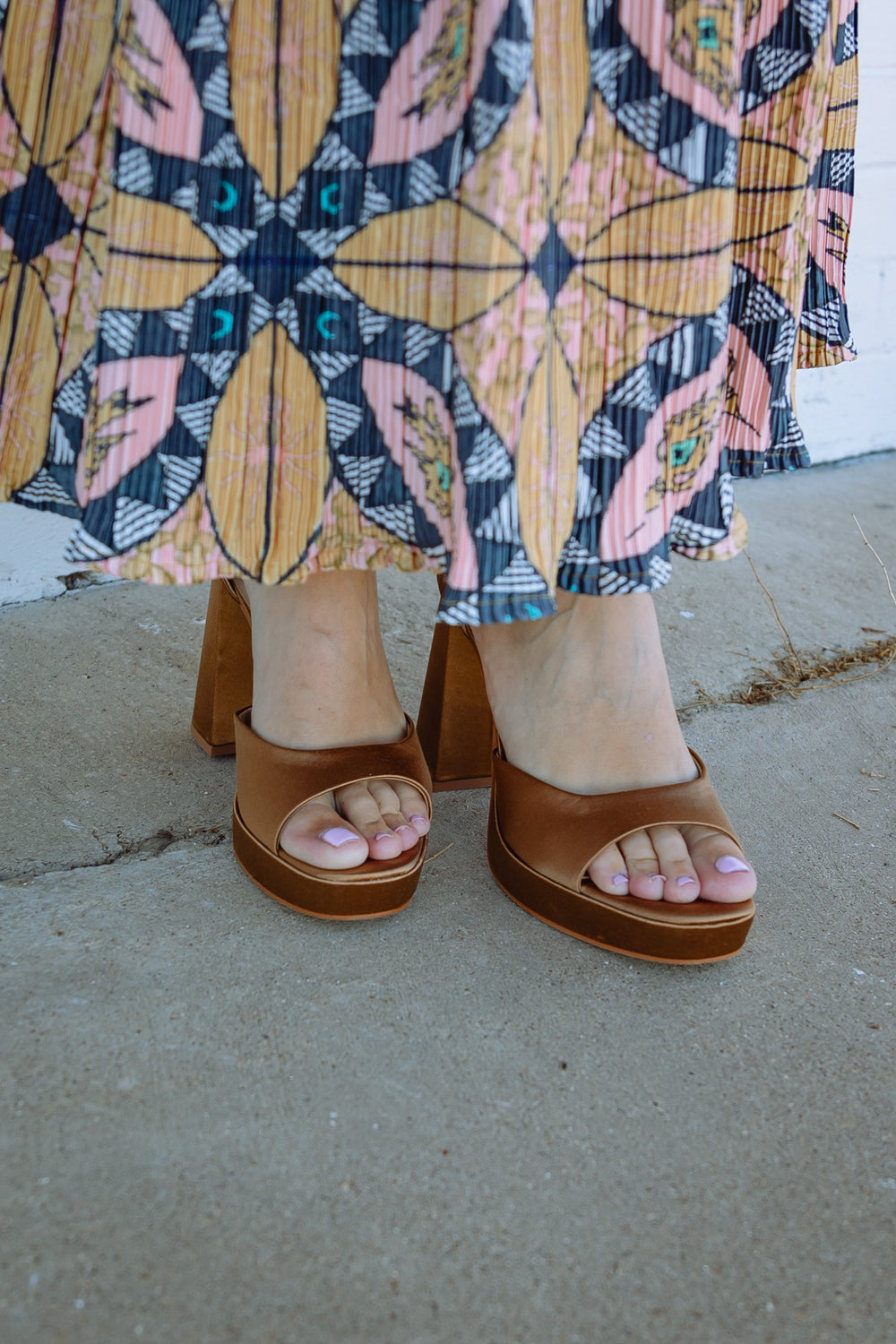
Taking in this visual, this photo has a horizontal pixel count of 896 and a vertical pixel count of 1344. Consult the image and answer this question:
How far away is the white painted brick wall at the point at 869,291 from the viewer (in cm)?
215

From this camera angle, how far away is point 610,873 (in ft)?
2.59

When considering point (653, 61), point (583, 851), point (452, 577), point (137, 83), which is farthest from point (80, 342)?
point (583, 851)

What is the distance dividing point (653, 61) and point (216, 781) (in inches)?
28.6

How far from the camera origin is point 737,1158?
0.62 metres

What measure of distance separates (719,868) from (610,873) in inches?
3.3

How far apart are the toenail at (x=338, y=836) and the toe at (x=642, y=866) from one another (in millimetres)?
215

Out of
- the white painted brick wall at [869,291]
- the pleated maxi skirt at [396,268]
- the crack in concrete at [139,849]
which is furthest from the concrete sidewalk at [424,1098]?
the white painted brick wall at [869,291]

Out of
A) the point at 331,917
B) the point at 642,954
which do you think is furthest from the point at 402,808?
the point at 642,954

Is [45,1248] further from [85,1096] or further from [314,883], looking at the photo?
[314,883]

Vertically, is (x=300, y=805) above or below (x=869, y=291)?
below

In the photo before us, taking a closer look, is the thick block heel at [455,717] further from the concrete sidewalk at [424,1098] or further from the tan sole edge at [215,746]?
the tan sole edge at [215,746]

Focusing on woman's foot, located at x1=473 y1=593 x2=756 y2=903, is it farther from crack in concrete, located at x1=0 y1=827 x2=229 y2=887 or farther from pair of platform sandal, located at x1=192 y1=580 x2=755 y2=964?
crack in concrete, located at x1=0 y1=827 x2=229 y2=887

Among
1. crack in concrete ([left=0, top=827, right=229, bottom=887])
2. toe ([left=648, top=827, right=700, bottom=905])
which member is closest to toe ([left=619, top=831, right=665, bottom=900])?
toe ([left=648, top=827, right=700, bottom=905])

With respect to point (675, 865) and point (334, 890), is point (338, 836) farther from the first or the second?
point (675, 865)
